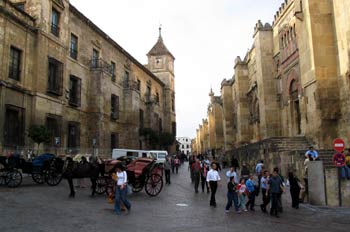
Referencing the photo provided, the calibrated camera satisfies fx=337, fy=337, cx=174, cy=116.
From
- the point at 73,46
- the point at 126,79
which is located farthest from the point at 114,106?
the point at 73,46

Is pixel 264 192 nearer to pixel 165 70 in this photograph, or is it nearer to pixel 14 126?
pixel 14 126

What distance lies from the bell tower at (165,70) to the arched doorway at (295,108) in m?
31.1

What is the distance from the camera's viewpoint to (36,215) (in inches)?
327

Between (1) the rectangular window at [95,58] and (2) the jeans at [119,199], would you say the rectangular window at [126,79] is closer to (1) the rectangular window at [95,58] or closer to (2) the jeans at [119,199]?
(1) the rectangular window at [95,58]

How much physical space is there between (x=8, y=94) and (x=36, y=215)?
12.1 metres

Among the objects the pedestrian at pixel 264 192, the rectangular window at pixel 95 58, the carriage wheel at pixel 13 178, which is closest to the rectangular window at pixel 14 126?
the carriage wheel at pixel 13 178

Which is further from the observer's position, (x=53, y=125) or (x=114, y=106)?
(x=114, y=106)

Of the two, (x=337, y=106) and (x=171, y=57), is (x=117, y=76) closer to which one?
(x=337, y=106)

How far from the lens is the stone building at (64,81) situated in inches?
741

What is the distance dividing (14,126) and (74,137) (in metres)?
7.27

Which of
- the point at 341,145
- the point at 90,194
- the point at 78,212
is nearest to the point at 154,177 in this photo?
the point at 90,194

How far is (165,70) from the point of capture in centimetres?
5762

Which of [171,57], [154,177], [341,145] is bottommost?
[154,177]

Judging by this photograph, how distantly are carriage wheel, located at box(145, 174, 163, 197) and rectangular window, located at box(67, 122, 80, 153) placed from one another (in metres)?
13.1
